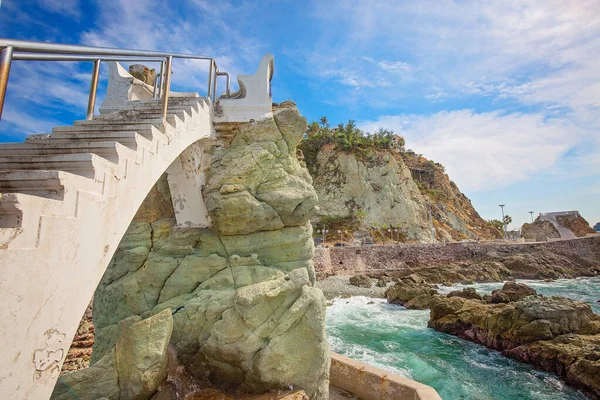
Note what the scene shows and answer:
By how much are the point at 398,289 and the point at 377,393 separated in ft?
58.6

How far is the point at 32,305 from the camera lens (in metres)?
2.30

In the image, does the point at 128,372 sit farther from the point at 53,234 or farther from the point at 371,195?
the point at 371,195

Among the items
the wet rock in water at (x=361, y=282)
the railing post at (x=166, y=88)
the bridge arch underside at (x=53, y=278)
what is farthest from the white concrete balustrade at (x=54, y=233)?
the wet rock in water at (x=361, y=282)

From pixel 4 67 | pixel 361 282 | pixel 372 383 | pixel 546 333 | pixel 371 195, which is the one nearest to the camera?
pixel 4 67

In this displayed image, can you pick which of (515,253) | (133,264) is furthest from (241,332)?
(515,253)

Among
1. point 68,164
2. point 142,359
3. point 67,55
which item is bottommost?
point 142,359

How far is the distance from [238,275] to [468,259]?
132 ft

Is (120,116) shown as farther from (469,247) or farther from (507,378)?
(469,247)

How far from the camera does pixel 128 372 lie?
16.9ft

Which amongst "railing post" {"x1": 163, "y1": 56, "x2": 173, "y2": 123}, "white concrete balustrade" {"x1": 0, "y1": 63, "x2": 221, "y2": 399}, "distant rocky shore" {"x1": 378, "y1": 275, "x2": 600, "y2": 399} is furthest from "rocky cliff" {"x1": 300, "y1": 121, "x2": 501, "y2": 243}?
"white concrete balustrade" {"x1": 0, "y1": 63, "x2": 221, "y2": 399}

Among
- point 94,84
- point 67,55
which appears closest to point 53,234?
point 67,55

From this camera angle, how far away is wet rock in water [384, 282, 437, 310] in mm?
20705

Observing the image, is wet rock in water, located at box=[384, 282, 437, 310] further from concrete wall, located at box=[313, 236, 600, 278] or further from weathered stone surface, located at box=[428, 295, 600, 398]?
concrete wall, located at box=[313, 236, 600, 278]

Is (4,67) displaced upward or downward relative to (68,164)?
upward
